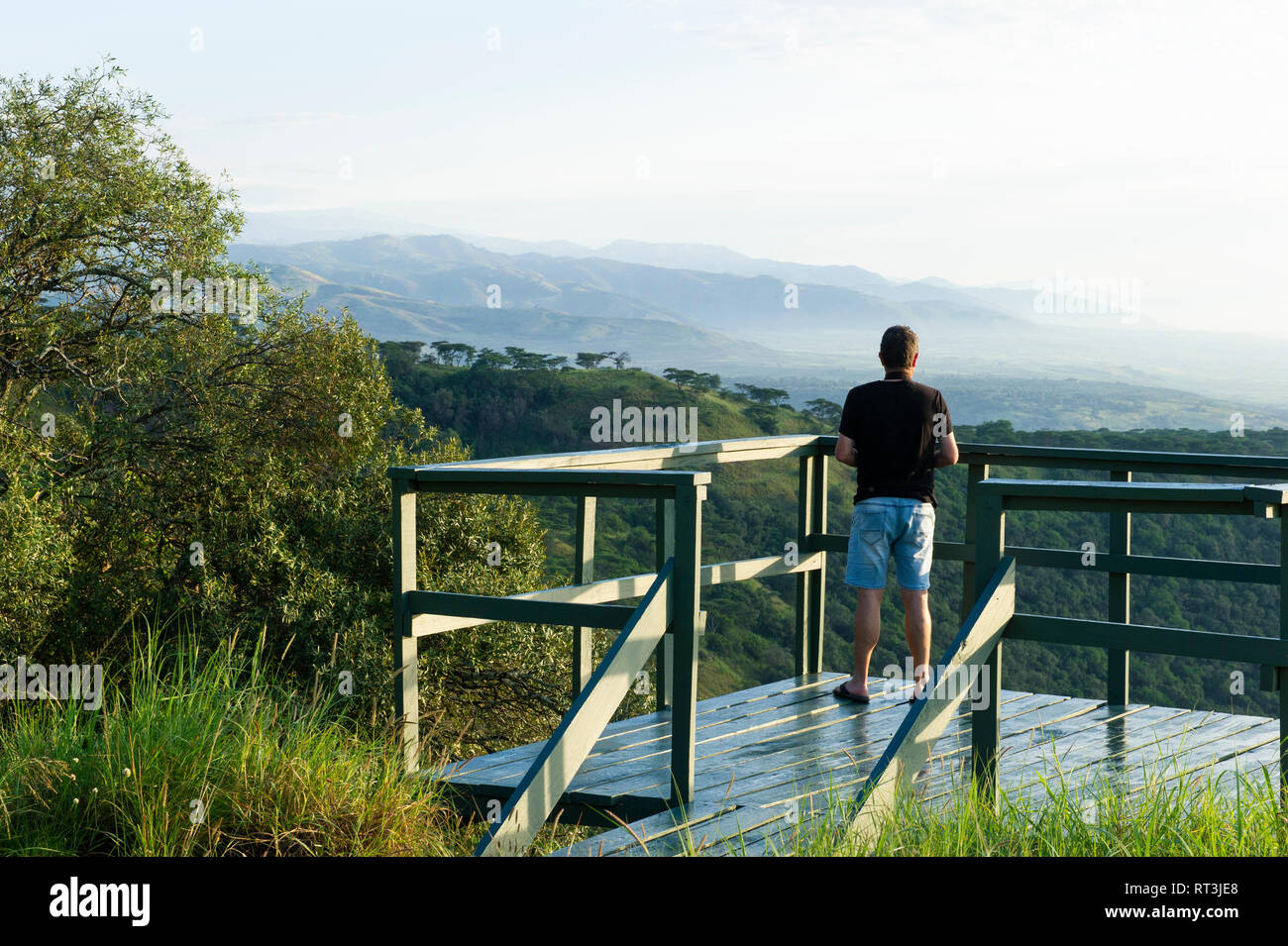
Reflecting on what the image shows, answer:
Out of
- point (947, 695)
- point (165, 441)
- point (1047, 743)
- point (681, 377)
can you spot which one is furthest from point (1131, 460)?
point (681, 377)

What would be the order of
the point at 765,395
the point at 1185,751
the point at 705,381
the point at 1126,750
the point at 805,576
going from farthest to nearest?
the point at 765,395 < the point at 705,381 < the point at 805,576 < the point at 1126,750 < the point at 1185,751

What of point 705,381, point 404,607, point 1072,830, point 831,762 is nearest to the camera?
point 1072,830

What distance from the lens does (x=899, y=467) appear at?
16.7ft

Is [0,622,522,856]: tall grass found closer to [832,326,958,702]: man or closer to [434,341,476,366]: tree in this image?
[832,326,958,702]: man

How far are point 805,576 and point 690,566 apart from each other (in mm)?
2608

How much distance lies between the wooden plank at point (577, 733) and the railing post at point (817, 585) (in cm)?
258

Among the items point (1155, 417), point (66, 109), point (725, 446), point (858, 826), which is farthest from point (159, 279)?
point (1155, 417)

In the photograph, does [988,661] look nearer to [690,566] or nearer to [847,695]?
[690,566]

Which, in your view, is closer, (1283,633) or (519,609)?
(1283,633)

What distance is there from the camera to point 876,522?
515cm

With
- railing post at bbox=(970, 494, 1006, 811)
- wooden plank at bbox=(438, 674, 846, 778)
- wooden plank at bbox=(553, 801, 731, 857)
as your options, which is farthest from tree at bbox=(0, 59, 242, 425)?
railing post at bbox=(970, 494, 1006, 811)

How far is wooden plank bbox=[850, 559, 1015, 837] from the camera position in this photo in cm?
322

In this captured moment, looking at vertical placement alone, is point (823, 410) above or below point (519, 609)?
below
